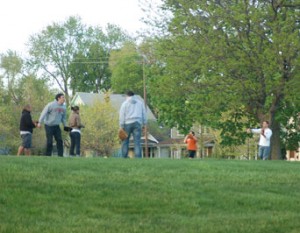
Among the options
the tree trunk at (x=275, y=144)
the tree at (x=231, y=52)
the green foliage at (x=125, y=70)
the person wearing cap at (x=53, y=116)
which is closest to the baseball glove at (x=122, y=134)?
the person wearing cap at (x=53, y=116)

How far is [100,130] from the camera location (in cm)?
6775

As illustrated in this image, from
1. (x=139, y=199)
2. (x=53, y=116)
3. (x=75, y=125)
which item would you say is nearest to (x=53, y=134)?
(x=53, y=116)

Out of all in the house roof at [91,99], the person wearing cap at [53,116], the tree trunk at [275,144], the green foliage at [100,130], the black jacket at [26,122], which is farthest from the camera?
the house roof at [91,99]

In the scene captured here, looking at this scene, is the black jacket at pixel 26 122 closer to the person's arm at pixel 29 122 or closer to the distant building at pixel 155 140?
the person's arm at pixel 29 122

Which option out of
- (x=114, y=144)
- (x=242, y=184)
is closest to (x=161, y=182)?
(x=242, y=184)

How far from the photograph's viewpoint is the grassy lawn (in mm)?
8102

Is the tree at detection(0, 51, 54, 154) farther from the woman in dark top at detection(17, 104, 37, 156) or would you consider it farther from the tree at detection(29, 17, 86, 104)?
the woman in dark top at detection(17, 104, 37, 156)

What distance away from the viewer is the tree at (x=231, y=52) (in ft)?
89.7

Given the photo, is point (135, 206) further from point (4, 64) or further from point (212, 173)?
point (4, 64)

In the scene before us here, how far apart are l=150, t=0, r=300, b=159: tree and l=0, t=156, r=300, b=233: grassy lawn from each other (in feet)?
48.9

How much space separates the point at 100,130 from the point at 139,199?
2299 inches

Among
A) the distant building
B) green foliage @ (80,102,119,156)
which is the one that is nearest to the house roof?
the distant building

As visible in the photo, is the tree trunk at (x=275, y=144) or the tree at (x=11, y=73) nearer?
the tree trunk at (x=275, y=144)

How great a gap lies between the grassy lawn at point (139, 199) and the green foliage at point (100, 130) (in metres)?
54.5
